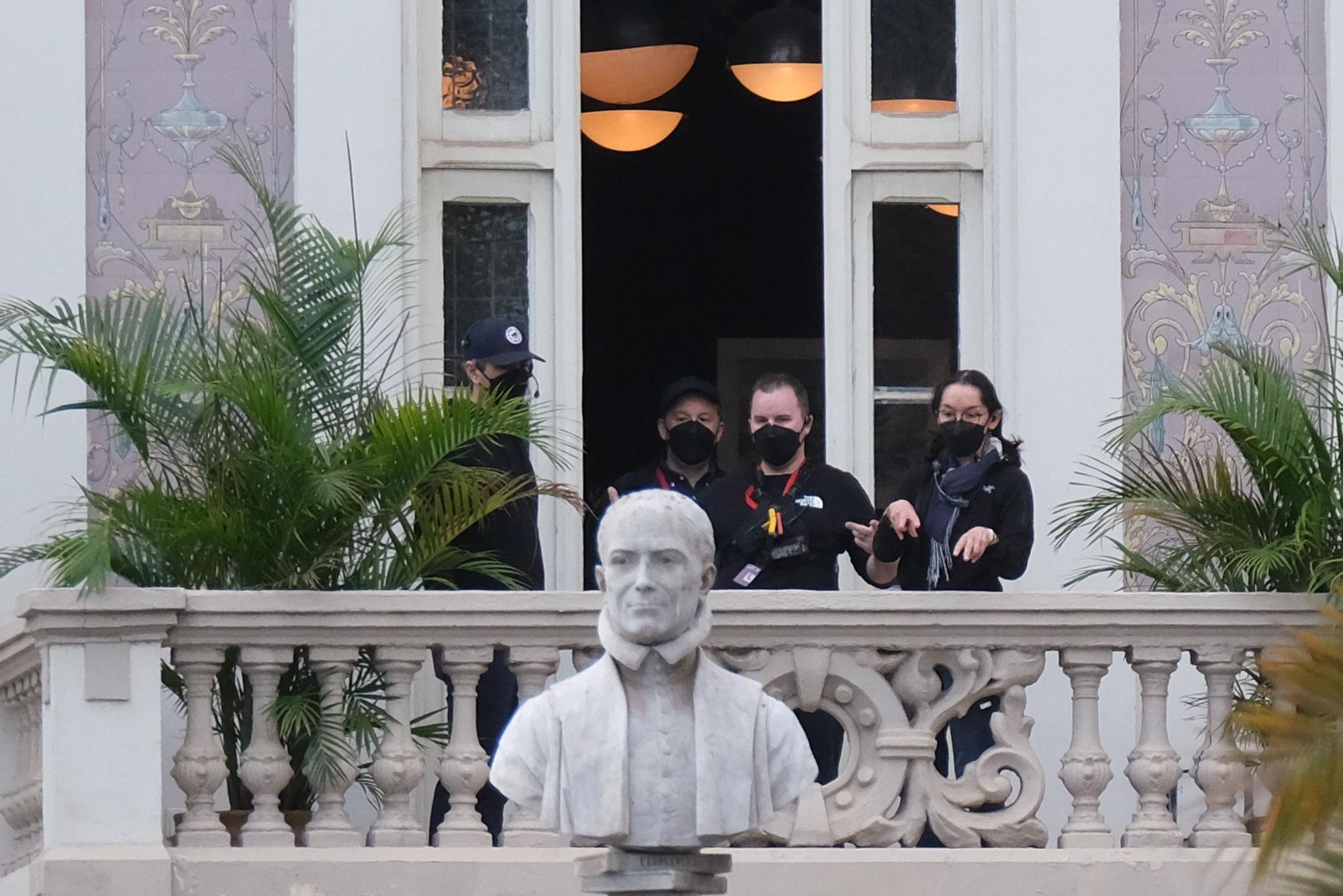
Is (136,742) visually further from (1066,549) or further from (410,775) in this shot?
(1066,549)

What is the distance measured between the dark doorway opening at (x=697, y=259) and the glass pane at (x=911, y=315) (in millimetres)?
3597

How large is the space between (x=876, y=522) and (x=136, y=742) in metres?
2.15

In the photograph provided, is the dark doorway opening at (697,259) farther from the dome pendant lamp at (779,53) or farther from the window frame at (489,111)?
the window frame at (489,111)

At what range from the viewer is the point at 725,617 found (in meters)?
7.92

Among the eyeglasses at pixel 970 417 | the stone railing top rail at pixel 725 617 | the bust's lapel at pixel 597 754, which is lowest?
the bust's lapel at pixel 597 754

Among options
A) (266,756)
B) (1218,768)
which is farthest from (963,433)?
(266,756)

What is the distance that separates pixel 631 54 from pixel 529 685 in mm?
4549

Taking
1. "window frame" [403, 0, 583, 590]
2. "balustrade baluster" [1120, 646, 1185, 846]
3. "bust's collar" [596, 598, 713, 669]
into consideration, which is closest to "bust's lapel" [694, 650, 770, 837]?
"bust's collar" [596, 598, 713, 669]

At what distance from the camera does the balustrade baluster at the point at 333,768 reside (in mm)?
7770

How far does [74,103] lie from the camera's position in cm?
955

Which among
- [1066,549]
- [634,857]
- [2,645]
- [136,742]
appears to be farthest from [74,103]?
[634,857]

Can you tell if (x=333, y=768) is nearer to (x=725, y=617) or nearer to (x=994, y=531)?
(x=725, y=617)

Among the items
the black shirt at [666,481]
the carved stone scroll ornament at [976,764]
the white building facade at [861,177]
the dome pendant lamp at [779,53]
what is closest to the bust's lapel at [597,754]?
the carved stone scroll ornament at [976,764]

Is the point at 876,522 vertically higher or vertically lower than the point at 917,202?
lower
